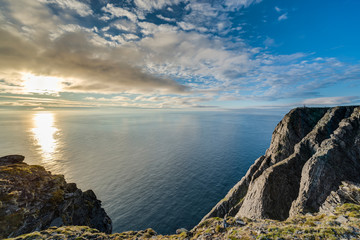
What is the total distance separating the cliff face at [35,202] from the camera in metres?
17.8

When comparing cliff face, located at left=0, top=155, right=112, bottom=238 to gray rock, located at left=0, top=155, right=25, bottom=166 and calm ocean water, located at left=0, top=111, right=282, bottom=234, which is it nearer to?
gray rock, located at left=0, top=155, right=25, bottom=166

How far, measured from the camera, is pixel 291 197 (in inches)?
1209

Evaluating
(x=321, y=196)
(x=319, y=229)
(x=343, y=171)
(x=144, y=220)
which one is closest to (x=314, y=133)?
(x=343, y=171)

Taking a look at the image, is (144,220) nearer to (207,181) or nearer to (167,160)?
(207,181)

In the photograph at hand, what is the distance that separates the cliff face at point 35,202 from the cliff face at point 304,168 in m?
36.9

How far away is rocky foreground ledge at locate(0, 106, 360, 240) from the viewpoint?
1462cm

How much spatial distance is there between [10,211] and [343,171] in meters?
52.7

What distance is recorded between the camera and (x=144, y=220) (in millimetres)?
54875

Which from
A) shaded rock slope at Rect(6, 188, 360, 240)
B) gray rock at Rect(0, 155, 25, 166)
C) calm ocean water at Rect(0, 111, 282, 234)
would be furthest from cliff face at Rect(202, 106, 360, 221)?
gray rock at Rect(0, 155, 25, 166)

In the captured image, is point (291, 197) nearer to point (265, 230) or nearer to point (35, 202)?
point (265, 230)

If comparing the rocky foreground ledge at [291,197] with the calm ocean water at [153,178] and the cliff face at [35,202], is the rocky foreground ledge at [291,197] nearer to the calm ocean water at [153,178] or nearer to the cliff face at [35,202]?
the cliff face at [35,202]

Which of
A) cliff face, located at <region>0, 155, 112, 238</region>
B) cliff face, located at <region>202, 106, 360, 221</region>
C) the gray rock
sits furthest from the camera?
the gray rock

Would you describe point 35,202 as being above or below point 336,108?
below

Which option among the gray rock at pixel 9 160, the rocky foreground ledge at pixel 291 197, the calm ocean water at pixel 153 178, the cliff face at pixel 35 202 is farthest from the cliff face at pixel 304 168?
the gray rock at pixel 9 160
